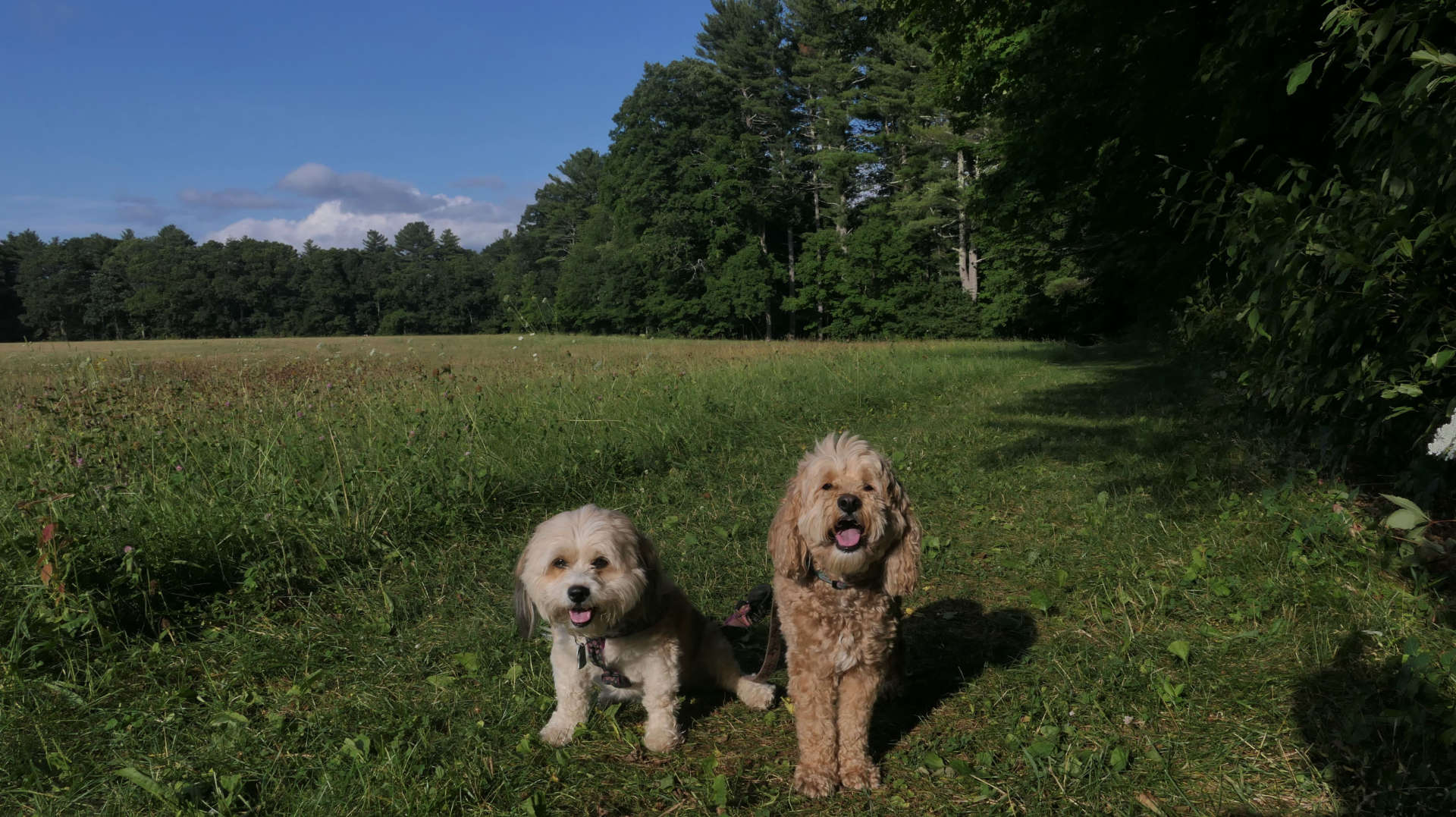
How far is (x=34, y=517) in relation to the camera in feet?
14.6

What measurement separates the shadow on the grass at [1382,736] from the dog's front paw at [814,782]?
5.94 ft

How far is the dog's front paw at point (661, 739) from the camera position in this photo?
338cm

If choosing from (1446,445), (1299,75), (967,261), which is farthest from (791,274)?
(1446,445)

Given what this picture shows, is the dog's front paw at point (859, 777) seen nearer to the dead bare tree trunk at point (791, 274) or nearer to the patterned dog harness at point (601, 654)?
the patterned dog harness at point (601, 654)

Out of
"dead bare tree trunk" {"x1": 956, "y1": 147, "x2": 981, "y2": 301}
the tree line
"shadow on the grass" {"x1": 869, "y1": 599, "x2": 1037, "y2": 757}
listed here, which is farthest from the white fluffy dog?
the tree line

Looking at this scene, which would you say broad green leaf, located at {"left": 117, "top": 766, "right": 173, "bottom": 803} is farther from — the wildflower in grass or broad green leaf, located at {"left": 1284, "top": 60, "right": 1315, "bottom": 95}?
broad green leaf, located at {"left": 1284, "top": 60, "right": 1315, "bottom": 95}

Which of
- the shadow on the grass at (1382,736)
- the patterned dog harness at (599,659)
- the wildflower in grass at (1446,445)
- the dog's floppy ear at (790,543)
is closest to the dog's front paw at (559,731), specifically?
the patterned dog harness at (599,659)

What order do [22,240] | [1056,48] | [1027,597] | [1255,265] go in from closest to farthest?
[1255,265] < [1027,597] < [1056,48] < [22,240]

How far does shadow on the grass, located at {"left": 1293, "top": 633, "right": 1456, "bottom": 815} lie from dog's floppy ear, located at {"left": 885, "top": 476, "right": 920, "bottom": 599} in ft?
5.36

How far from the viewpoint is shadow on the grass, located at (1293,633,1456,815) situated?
2566 millimetres

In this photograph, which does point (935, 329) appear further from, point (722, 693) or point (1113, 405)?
point (722, 693)

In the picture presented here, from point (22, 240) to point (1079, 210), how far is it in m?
103

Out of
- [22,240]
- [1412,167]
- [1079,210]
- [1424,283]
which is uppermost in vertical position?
[22,240]

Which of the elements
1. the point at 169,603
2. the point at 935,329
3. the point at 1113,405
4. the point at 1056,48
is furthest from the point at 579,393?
the point at 935,329
